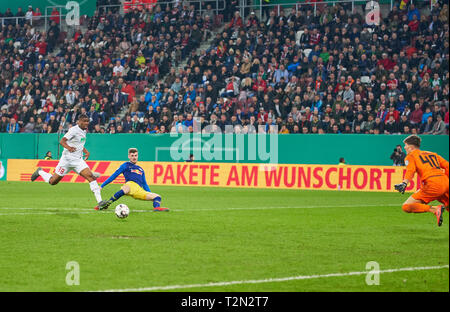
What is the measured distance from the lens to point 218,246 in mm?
11375

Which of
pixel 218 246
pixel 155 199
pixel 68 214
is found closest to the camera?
pixel 218 246

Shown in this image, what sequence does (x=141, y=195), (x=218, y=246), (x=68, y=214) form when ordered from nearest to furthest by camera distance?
(x=218, y=246) < (x=68, y=214) < (x=141, y=195)

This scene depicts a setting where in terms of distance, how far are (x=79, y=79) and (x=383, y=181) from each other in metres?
16.4

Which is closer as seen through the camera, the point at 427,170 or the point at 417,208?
the point at 427,170

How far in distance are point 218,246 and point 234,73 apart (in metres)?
21.5

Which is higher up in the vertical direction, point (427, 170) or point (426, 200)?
point (427, 170)

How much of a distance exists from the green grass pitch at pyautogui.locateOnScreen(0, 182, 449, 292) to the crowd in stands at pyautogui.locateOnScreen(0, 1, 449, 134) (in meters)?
9.02

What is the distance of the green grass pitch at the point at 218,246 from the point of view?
8273 millimetres

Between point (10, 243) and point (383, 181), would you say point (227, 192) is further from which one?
point (10, 243)

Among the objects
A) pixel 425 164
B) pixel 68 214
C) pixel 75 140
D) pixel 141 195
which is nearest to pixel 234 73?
pixel 75 140

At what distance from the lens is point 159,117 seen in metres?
32.6

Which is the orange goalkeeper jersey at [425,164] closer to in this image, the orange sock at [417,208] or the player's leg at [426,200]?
the player's leg at [426,200]

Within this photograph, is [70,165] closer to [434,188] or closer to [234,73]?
[434,188]
